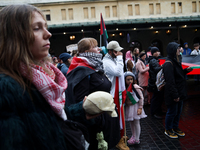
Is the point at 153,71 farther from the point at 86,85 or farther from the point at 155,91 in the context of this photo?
the point at 86,85

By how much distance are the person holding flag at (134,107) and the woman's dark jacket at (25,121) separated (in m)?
2.99

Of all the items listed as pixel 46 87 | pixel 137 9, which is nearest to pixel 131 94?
pixel 46 87

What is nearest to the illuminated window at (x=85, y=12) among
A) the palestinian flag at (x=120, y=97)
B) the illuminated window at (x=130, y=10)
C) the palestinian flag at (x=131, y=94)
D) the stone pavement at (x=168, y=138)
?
the illuminated window at (x=130, y=10)

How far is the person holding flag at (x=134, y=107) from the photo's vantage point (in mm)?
3832

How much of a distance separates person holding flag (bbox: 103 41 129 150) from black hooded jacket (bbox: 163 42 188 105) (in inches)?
41.5

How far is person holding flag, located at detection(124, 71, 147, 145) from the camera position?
151 inches

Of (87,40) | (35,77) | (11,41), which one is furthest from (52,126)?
(87,40)

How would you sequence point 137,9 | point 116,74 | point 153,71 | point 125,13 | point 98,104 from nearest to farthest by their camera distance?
point 98,104, point 116,74, point 153,71, point 125,13, point 137,9

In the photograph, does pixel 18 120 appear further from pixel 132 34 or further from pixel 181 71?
pixel 132 34

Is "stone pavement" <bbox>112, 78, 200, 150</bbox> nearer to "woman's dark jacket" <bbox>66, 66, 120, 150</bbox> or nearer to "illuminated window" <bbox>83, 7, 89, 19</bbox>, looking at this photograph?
"woman's dark jacket" <bbox>66, 66, 120, 150</bbox>

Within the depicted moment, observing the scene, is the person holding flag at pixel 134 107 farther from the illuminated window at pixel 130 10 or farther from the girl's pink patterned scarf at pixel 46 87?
the illuminated window at pixel 130 10

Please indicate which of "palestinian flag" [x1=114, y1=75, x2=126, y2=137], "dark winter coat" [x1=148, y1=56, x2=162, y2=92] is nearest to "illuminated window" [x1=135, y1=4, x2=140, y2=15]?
"dark winter coat" [x1=148, y1=56, x2=162, y2=92]

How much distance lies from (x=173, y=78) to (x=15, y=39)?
141 inches

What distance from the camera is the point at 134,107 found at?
396cm
